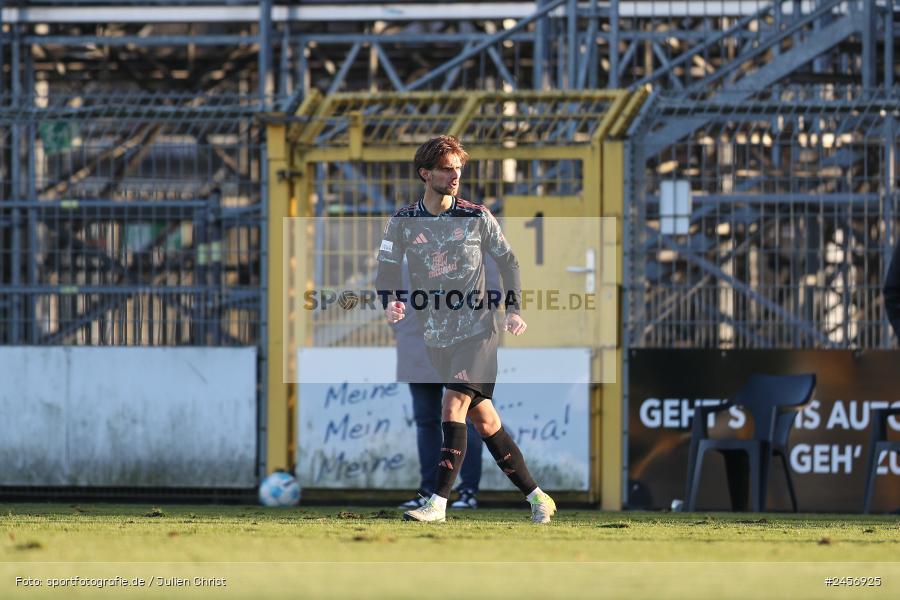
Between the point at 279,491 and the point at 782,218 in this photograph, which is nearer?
the point at 279,491

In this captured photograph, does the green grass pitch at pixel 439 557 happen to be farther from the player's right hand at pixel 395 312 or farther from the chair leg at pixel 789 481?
the chair leg at pixel 789 481

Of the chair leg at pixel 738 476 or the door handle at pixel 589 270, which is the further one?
the door handle at pixel 589 270

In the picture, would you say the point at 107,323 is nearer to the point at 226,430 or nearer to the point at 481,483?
the point at 226,430

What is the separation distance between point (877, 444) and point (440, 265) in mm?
3570

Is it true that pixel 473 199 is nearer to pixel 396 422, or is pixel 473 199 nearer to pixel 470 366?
pixel 396 422

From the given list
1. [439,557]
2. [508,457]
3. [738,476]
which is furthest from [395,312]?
[738,476]

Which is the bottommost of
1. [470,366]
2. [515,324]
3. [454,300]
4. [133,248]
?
[470,366]

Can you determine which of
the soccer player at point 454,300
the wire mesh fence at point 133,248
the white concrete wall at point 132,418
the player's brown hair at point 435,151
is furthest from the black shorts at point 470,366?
the wire mesh fence at point 133,248

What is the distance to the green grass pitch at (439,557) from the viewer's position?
552 cm

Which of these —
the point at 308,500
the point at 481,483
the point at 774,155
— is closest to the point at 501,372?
the point at 481,483

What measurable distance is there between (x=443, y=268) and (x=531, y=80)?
46.5ft

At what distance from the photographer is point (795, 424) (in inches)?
448

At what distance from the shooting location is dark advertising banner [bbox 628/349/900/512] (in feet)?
37.3

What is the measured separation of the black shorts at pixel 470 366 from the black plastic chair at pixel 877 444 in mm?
3269
